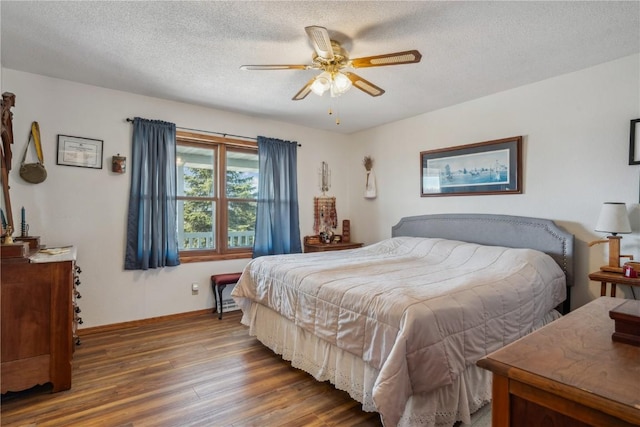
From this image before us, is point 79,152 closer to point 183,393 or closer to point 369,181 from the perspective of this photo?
point 183,393

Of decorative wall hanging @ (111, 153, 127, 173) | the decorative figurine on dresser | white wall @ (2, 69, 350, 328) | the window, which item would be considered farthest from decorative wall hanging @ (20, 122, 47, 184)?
the window

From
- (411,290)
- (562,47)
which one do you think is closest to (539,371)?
(411,290)

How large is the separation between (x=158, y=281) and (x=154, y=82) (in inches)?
86.1

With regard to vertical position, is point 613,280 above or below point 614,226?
below

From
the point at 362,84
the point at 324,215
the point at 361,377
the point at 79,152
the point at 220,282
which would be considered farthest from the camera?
the point at 324,215

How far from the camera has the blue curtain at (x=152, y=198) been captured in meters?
3.59

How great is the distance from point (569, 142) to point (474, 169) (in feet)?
3.00

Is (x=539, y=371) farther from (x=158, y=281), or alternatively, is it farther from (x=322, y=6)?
(x=158, y=281)

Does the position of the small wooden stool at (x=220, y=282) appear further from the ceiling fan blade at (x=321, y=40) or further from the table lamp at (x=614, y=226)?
the table lamp at (x=614, y=226)

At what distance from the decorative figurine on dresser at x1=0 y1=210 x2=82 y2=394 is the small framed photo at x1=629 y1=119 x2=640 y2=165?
14.6 feet

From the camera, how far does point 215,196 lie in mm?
4270

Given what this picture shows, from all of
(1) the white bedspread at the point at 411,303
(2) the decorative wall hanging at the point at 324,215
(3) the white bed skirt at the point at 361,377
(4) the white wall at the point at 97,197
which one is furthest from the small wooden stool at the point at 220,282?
(2) the decorative wall hanging at the point at 324,215

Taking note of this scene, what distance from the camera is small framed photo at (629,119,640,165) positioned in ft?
8.76

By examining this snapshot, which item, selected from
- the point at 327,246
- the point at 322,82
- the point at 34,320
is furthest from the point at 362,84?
the point at 34,320
